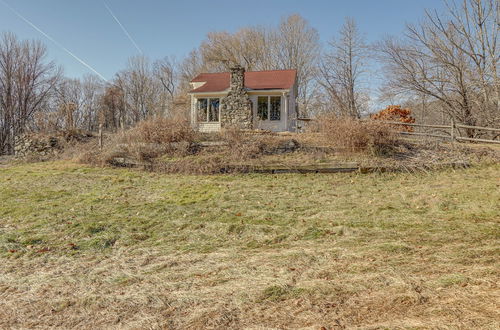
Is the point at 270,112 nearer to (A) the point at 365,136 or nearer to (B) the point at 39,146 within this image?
(A) the point at 365,136

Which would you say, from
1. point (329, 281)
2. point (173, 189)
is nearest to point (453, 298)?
point (329, 281)

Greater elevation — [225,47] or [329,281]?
[225,47]

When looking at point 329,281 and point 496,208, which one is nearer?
point 329,281

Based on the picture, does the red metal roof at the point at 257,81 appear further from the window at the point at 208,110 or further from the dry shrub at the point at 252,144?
the dry shrub at the point at 252,144

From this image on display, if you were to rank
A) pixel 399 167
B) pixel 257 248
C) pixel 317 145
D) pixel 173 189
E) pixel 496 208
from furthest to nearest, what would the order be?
pixel 317 145 → pixel 399 167 → pixel 173 189 → pixel 496 208 → pixel 257 248

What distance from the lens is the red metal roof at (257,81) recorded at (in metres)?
17.9

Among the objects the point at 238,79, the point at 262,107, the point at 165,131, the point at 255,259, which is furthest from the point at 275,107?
the point at 255,259

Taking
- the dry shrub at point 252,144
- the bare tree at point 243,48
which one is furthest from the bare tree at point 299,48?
the dry shrub at point 252,144

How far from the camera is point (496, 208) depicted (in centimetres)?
519

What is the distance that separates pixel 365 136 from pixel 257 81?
1048cm

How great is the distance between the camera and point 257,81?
19000 millimetres

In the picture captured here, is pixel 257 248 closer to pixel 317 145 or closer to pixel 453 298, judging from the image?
pixel 453 298

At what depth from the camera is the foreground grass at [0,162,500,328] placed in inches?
96.8

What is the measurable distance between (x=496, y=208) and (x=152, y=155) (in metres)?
10.9
